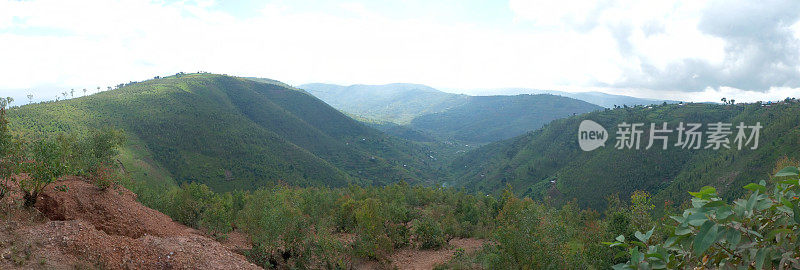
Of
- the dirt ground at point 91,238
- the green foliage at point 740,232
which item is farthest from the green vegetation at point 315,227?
the green foliage at point 740,232

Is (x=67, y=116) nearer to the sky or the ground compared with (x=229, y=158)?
nearer to the sky

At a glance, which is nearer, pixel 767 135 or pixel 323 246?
pixel 323 246

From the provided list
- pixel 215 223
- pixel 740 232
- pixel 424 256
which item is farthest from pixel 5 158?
pixel 424 256

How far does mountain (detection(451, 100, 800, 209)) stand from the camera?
77.6m

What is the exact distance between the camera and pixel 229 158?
96.2 meters

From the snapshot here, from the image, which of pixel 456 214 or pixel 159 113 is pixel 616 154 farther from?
pixel 159 113

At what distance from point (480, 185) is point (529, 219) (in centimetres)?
12928

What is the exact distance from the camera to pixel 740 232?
208 centimetres

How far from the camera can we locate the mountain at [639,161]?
77.6 m

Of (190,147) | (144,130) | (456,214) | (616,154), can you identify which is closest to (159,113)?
(144,130)

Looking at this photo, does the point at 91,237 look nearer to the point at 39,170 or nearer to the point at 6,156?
the point at 39,170

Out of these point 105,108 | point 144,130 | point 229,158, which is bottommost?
point 229,158

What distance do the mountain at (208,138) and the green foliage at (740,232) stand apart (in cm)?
→ 7598

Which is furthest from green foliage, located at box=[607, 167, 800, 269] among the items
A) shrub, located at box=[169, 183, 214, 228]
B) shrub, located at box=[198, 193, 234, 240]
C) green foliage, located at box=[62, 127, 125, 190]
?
shrub, located at box=[169, 183, 214, 228]
